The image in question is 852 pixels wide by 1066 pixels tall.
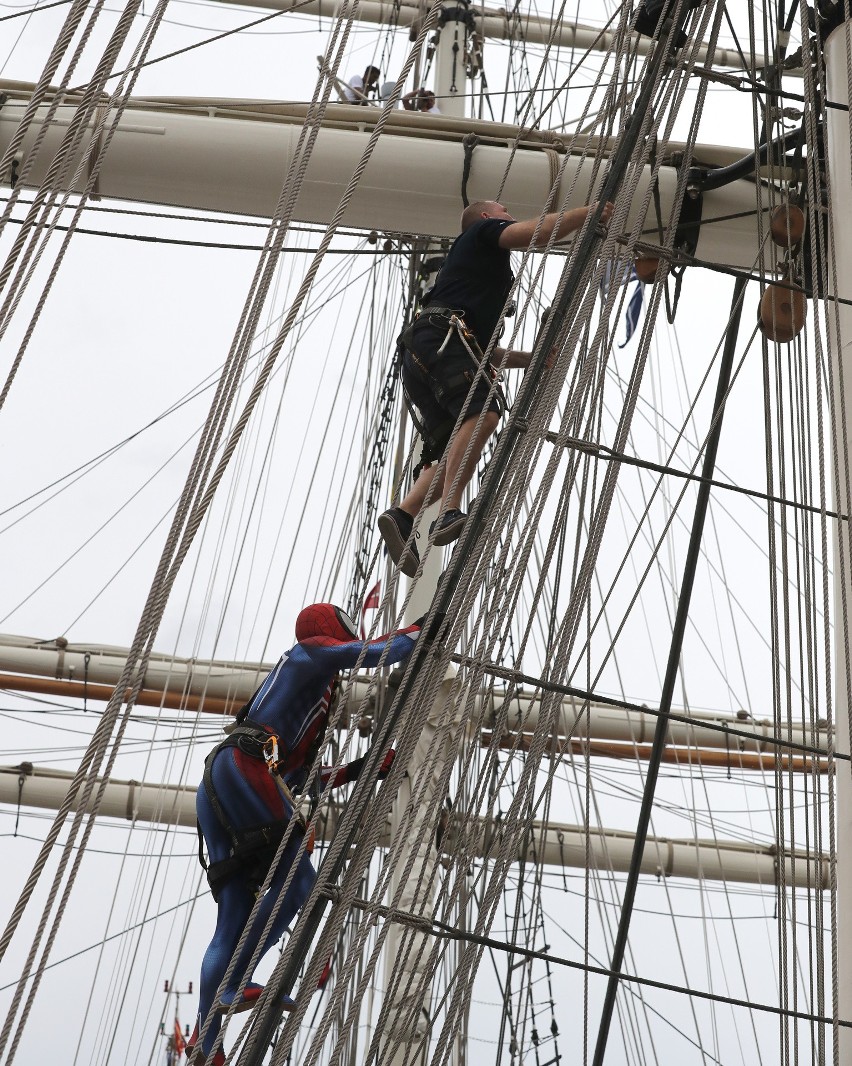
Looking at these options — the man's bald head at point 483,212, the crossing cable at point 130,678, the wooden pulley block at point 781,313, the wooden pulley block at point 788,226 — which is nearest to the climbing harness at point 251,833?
the crossing cable at point 130,678

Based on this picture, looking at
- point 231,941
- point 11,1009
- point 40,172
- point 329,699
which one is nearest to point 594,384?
point 329,699

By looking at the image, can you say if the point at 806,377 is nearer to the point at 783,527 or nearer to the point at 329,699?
the point at 783,527

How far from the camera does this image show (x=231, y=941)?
332 cm

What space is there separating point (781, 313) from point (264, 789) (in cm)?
208

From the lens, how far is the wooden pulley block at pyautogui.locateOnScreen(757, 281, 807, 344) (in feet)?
13.7

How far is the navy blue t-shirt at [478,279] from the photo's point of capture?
3850 mm

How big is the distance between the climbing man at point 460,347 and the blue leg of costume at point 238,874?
70cm

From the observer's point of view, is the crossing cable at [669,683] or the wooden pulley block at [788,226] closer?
the crossing cable at [669,683]

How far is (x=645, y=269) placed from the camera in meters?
4.25

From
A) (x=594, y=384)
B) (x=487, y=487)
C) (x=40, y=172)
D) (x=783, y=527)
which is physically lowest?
(x=487, y=487)

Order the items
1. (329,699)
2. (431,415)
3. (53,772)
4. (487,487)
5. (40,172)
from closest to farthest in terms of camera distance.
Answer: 1. (487,487)
2. (329,699)
3. (431,415)
4. (40,172)
5. (53,772)

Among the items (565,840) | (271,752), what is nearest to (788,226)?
(271,752)

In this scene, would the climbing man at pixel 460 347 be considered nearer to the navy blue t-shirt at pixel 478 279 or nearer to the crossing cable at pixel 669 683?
the navy blue t-shirt at pixel 478 279

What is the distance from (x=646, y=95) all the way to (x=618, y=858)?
25.9 feet
